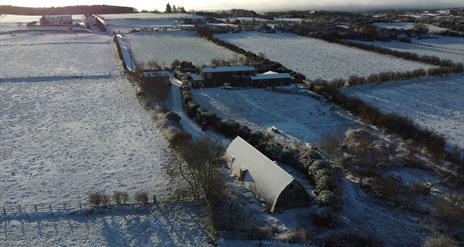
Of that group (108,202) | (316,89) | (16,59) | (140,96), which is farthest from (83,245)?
(16,59)

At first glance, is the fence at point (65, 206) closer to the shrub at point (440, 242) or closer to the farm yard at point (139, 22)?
the shrub at point (440, 242)

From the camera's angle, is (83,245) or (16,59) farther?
(16,59)

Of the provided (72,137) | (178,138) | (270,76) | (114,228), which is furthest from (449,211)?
(270,76)

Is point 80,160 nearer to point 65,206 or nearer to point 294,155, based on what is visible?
point 65,206

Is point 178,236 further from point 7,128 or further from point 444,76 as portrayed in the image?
point 444,76

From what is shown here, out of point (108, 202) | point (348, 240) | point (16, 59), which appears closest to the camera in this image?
point (348, 240)

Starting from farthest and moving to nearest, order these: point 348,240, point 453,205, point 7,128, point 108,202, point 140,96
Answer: point 140,96 → point 7,128 → point 108,202 → point 453,205 → point 348,240

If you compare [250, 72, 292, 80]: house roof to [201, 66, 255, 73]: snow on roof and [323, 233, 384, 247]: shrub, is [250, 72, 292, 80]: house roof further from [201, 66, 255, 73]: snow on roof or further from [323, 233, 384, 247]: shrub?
[323, 233, 384, 247]: shrub
